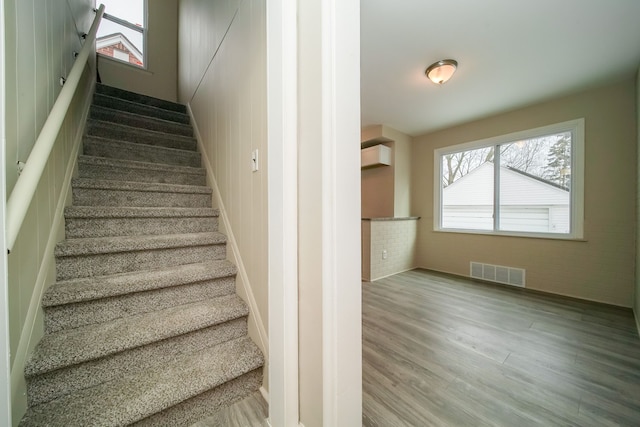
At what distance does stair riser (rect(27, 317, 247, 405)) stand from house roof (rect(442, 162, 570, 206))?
3698 millimetres

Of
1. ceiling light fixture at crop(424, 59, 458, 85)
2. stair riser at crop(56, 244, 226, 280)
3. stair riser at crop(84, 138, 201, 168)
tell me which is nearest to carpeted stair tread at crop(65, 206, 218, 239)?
stair riser at crop(56, 244, 226, 280)

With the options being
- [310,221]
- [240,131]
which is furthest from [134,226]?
[310,221]

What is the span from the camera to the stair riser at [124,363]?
2.98 ft

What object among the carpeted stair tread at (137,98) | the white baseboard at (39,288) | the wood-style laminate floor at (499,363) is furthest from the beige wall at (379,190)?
the white baseboard at (39,288)

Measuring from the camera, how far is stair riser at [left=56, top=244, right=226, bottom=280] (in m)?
1.24

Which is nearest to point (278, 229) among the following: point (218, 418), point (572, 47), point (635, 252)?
point (218, 418)

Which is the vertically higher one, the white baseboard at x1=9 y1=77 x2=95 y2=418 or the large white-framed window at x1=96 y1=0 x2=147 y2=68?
the large white-framed window at x1=96 y1=0 x2=147 y2=68

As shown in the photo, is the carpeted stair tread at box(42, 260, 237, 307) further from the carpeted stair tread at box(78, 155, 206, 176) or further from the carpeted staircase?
the carpeted stair tread at box(78, 155, 206, 176)

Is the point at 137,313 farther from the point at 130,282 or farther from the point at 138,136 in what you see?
the point at 138,136

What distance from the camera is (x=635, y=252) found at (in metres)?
2.26

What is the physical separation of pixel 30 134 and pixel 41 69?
0.41m

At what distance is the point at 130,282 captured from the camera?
1.23 meters

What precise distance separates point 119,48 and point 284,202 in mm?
4852

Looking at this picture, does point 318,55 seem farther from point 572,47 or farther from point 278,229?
point 572,47
